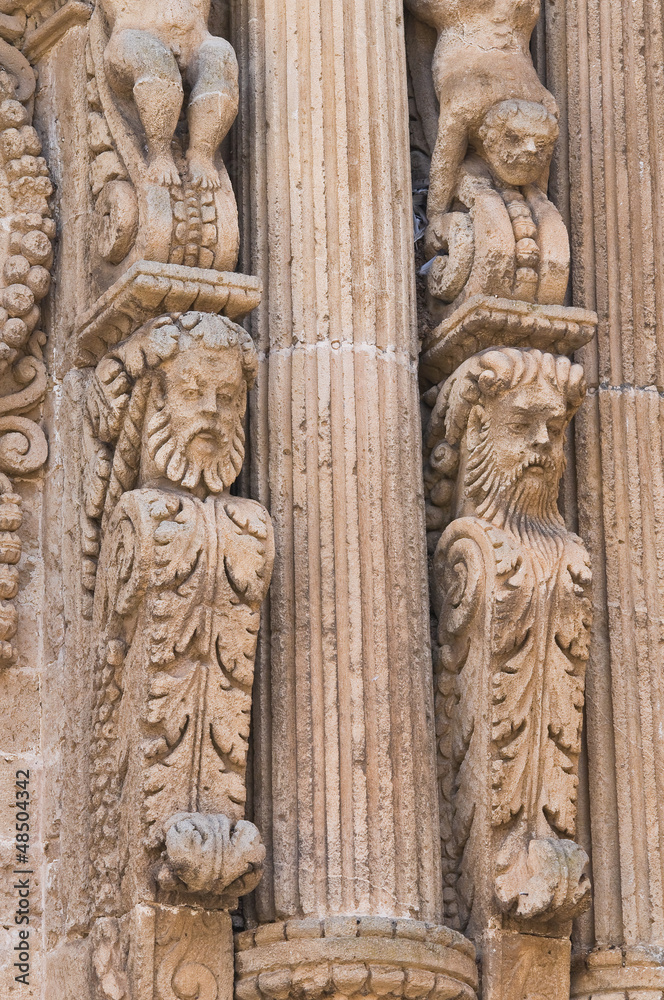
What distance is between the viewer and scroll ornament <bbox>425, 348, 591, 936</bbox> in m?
5.91

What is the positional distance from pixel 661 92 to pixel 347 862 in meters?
2.50

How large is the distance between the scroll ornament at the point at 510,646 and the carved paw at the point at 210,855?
2.18ft

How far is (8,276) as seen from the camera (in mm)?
6254

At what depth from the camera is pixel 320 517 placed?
5.98 metres

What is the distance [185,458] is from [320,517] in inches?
15.3

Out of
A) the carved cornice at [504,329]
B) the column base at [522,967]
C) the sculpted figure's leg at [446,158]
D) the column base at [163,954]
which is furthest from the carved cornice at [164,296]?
the column base at [522,967]

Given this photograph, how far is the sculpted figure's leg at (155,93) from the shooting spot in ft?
19.7

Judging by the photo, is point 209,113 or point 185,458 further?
point 209,113

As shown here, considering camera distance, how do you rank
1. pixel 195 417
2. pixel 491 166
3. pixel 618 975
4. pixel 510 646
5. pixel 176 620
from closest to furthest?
pixel 176 620, pixel 195 417, pixel 510 646, pixel 618 975, pixel 491 166

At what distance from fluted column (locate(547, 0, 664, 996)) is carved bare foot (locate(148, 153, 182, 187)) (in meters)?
1.24

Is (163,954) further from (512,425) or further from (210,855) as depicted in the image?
(512,425)

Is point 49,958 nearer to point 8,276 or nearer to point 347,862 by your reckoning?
point 347,862

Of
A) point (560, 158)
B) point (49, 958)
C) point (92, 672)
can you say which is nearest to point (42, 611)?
point (92, 672)

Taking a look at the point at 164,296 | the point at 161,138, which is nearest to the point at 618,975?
the point at 164,296
